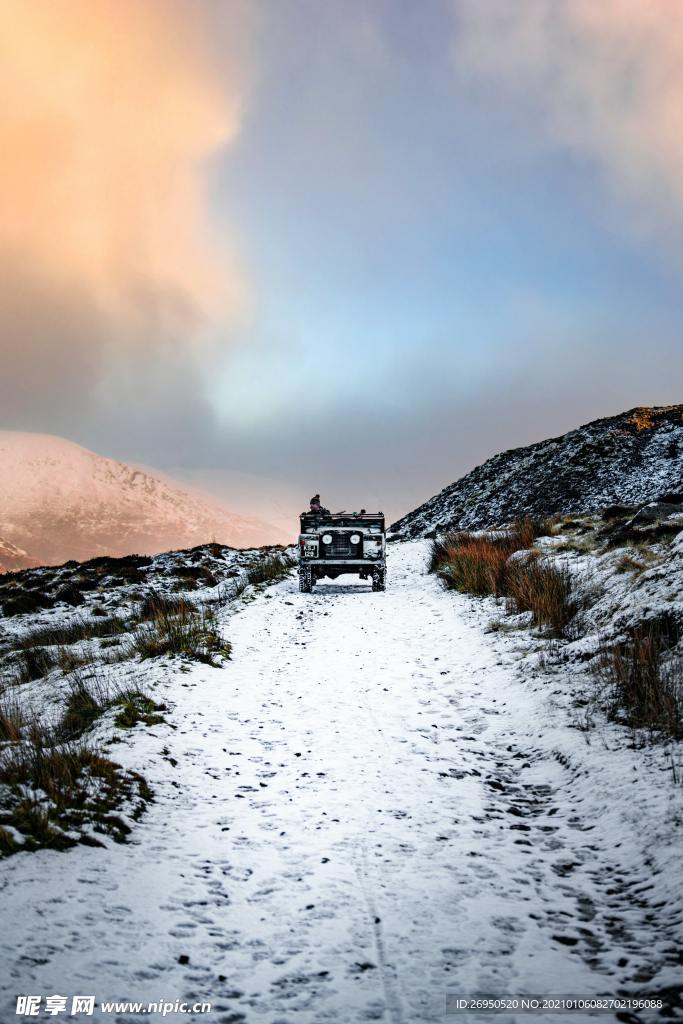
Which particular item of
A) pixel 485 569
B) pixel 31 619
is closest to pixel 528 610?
pixel 485 569

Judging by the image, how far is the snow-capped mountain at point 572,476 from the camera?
90.1ft

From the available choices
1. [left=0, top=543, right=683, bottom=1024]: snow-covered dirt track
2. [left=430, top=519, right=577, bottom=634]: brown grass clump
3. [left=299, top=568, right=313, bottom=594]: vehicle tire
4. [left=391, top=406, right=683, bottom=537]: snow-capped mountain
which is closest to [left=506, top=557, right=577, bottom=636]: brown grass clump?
[left=430, top=519, right=577, bottom=634]: brown grass clump

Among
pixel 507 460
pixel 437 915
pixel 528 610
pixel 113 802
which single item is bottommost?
pixel 437 915

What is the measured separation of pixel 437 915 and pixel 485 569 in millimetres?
9756

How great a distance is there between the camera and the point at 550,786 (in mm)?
4316

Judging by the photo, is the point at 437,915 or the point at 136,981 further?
the point at 437,915

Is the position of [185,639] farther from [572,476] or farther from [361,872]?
[572,476]

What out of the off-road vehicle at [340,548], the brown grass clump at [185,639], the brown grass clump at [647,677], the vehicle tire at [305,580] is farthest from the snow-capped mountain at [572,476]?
the brown grass clump at [647,677]

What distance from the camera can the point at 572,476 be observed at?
103 feet

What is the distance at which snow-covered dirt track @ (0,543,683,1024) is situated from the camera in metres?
2.41

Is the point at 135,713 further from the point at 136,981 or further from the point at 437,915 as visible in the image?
the point at 437,915

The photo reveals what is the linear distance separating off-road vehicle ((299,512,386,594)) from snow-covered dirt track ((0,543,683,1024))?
8.89 m

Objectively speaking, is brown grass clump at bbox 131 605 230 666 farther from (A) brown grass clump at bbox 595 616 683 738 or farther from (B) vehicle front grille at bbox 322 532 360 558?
(B) vehicle front grille at bbox 322 532 360 558

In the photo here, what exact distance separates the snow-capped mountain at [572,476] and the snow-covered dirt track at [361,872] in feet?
78.7
